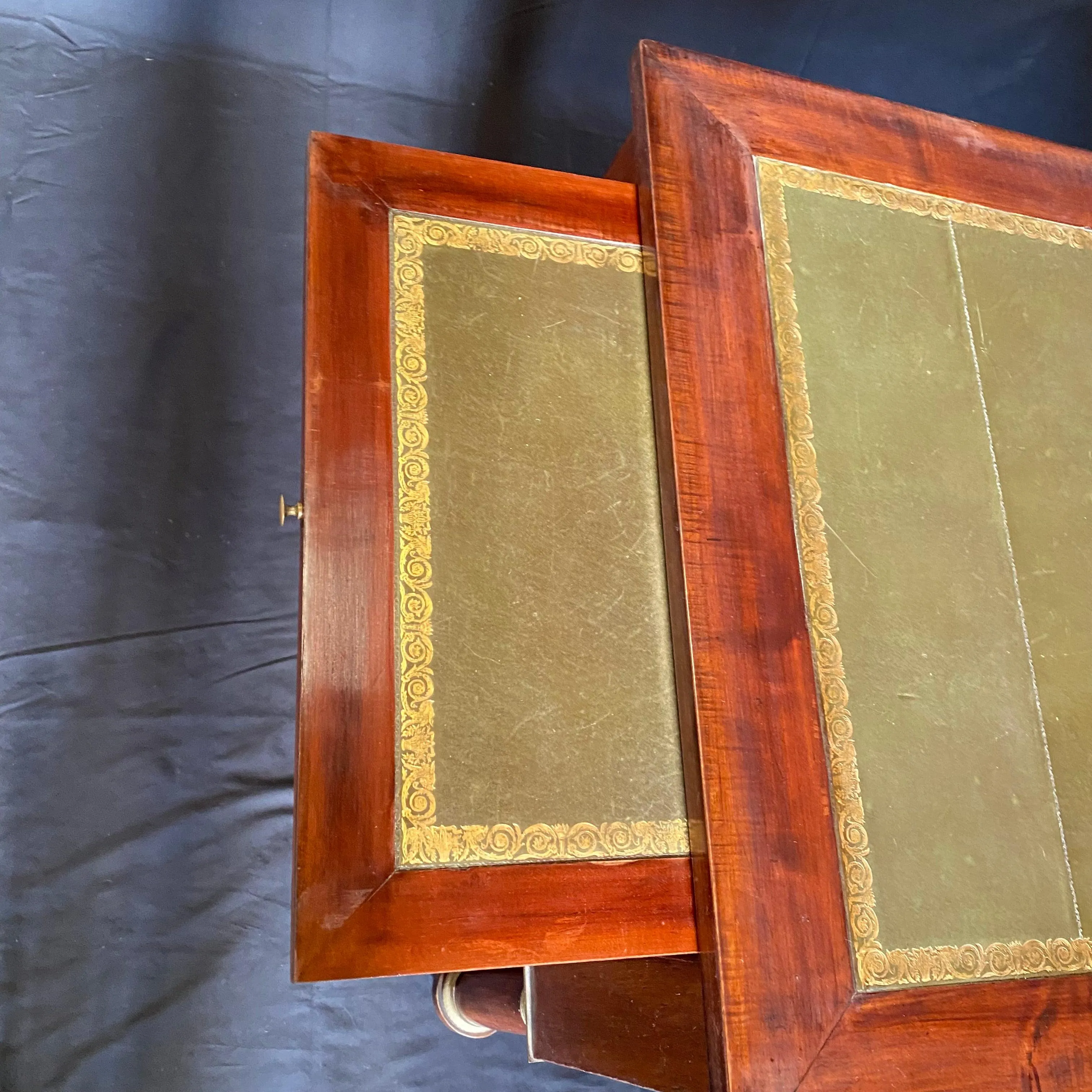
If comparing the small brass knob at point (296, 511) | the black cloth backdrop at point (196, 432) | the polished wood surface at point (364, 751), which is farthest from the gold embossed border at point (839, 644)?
the black cloth backdrop at point (196, 432)

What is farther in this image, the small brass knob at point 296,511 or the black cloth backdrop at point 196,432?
the black cloth backdrop at point 196,432

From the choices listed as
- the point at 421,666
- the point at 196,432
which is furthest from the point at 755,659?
the point at 196,432

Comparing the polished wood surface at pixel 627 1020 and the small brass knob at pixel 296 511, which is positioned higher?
the small brass knob at pixel 296 511

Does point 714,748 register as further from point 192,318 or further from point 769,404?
point 192,318

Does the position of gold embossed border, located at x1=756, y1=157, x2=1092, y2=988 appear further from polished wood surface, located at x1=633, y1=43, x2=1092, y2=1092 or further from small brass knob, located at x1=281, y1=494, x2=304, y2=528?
small brass knob, located at x1=281, y1=494, x2=304, y2=528

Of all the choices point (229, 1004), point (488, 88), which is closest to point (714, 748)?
point (229, 1004)

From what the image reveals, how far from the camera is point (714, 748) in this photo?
2.49 ft

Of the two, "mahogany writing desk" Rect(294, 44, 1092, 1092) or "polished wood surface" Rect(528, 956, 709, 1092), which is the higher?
"mahogany writing desk" Rect(294, 44, 1092, 1092)

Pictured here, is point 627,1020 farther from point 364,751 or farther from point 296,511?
point 296,511

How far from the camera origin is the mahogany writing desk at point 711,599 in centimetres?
73

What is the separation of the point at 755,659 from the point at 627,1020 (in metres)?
0.38

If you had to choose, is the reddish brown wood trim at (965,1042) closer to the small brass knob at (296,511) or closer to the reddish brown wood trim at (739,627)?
the reddish brown wood trim at (739,627)

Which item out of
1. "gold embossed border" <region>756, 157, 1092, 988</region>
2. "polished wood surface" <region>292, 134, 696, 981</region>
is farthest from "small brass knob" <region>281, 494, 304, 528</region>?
"gold embossed border" <region>756, 157, 1092, 988</region>

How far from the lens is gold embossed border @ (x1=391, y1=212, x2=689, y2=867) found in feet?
2.42
